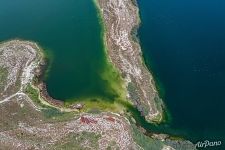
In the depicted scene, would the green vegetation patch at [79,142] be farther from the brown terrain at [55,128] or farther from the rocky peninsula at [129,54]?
the rocky peninsula at [129,54]

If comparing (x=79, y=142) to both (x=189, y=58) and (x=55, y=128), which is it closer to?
(x=55, y=128)

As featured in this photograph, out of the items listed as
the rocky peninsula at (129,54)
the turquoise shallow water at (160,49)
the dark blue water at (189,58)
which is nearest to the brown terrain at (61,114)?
the rocky peninsula at (129,54)

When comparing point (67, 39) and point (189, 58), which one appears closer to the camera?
point (189, 58)

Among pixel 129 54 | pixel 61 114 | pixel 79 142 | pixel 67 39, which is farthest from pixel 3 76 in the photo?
pixel 129 54

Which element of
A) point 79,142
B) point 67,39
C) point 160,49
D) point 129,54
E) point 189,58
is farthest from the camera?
point 67,39

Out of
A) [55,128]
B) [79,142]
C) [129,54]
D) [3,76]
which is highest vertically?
[129,54]

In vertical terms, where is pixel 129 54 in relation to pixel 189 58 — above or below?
below

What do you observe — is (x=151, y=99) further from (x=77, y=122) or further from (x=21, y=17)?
(x=21, y=17)

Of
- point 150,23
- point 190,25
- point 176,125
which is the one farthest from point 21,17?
point 176,125
